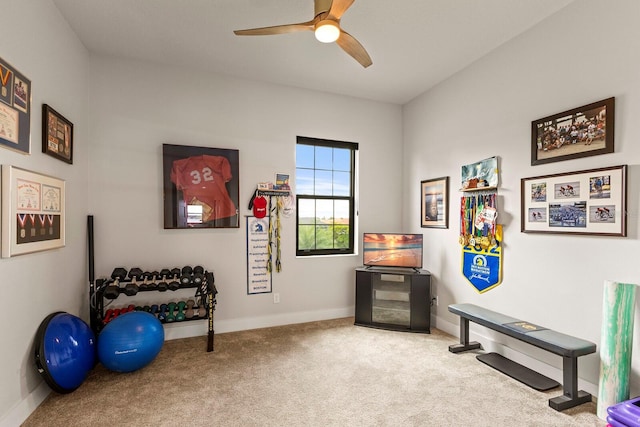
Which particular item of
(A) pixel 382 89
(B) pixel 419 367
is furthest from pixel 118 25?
(B) pixel 419 367

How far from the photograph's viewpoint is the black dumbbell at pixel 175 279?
10.1 ft

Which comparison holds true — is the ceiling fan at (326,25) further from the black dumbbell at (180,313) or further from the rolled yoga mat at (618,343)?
the black dumbbell at (180,313)

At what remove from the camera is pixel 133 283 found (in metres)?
3.08

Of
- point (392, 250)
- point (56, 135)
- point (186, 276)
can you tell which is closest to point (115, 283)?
point (186, 276)

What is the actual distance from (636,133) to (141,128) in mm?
4124

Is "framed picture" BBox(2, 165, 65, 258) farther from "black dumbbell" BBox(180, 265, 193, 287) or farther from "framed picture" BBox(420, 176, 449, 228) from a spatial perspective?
"framed picture" BBox(420, 176, 449, 228)

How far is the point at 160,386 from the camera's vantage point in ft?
8.09

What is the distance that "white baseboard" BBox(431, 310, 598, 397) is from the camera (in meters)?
2.37

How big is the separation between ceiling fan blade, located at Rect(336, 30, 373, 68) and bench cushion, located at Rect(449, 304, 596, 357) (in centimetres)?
240

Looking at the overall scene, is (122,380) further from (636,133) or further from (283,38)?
(636,133)

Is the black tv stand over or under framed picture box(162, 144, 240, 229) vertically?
under

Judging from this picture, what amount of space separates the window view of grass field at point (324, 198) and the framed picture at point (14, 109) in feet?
8.41

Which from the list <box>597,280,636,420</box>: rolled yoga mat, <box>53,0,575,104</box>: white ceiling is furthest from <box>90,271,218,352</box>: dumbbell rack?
<box>597,280,636,420</box>: rolled yoga mat

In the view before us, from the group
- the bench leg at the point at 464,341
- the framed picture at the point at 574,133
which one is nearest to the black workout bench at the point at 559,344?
the bench leg at the point at 464,341
